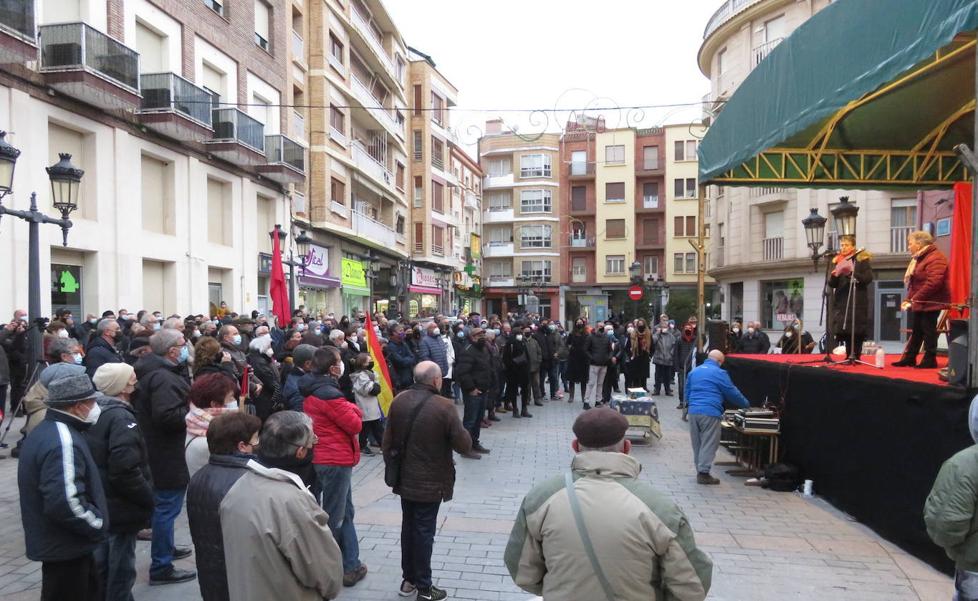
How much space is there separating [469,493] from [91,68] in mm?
12173

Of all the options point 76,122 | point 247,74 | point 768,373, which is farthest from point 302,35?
point 768,373

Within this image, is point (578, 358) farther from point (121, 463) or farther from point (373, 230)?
point (373, 230)

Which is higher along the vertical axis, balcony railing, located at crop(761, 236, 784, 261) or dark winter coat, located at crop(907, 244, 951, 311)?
balcony railing, located at crop(761, 236, 784, 261)

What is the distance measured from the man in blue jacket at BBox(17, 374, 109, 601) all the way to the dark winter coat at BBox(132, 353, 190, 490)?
1.22m

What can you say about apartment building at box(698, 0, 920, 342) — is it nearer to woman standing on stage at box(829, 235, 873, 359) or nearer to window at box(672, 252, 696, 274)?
window at box(672, 252, 696, 274)

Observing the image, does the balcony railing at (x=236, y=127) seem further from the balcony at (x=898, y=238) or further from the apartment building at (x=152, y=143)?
the balcony at (x=898, y=238)

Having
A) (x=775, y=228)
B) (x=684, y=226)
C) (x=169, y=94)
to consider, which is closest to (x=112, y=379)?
(x=169, y=94)

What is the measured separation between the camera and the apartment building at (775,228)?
25734 millimetres

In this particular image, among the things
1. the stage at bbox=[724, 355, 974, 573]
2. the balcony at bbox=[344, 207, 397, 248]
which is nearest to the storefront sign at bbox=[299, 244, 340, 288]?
the balcony at bbox=[344, 207, 397, 248]

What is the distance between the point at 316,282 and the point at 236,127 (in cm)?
702

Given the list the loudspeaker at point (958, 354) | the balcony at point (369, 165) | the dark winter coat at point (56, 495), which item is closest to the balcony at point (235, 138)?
the balcony at point (369, 165)

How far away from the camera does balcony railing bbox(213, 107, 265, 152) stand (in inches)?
741

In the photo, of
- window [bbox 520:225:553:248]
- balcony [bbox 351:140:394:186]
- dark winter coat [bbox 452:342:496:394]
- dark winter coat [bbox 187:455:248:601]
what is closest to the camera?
dark winter coat [bbox 187:455:248:601]

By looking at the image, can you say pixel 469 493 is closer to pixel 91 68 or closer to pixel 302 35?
pixel 91 68
